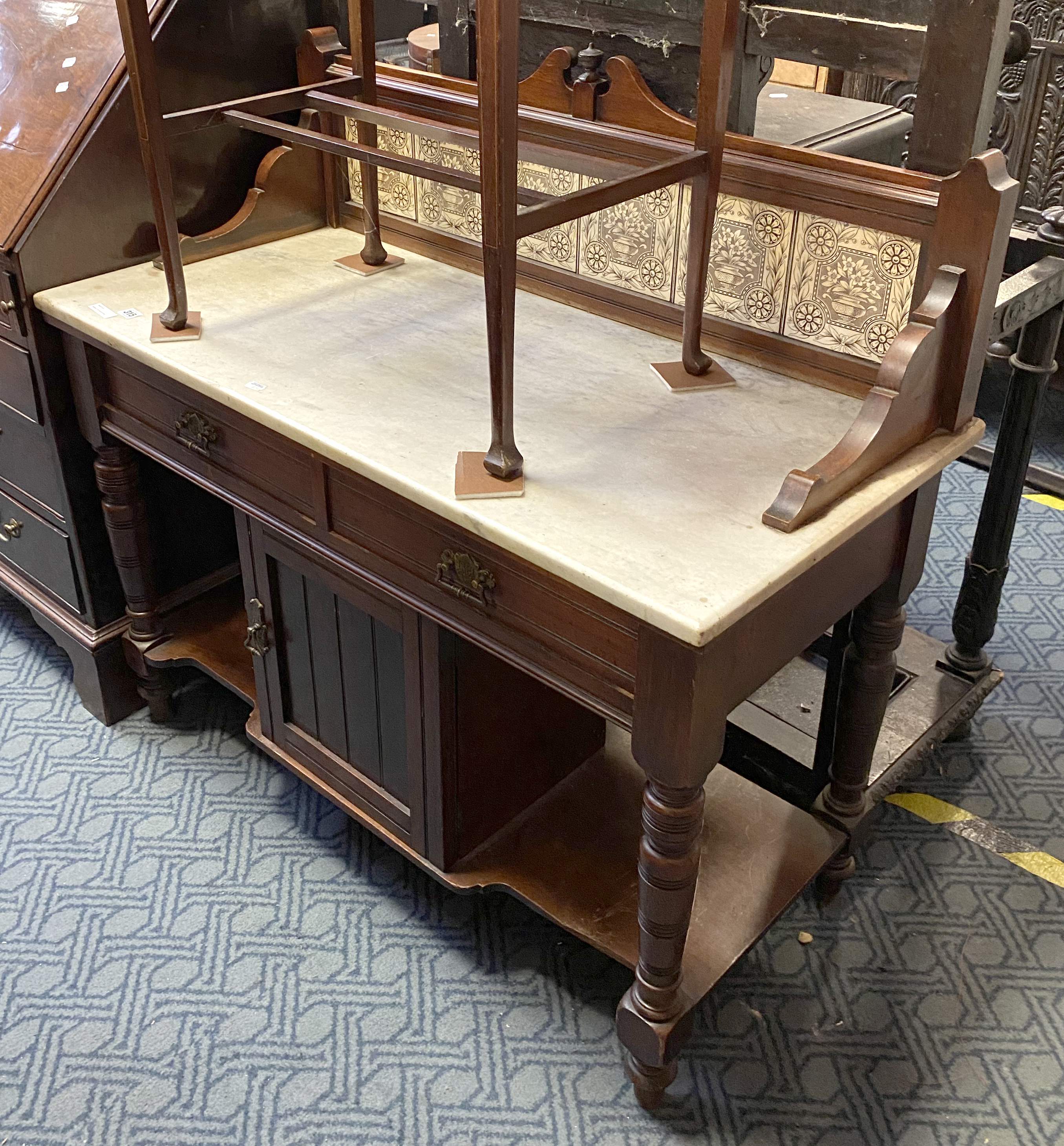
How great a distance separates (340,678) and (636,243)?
0.84 metres

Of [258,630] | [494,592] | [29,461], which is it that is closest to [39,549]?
[29,461]

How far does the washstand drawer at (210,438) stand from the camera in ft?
5.60

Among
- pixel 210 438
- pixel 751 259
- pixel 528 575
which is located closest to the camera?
pixel 528 575

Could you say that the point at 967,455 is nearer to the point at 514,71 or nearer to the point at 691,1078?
the point at 691,1078

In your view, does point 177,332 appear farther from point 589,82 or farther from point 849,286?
point 849,286

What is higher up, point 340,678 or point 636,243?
point 636,243

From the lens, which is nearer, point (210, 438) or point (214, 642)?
point (210, 438)

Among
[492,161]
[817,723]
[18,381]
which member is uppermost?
[492,161]

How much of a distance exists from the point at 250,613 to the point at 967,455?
2.18 meters

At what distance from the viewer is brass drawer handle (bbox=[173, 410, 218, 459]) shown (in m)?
1.81

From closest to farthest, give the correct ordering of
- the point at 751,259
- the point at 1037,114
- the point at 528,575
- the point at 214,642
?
the point at 528,575 < the point at 751,259 < the point at 214,642 < the point at 1037,114

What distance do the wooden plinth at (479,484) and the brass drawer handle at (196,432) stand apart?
54cm

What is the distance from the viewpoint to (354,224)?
2.25m

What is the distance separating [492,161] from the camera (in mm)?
A: 1279
